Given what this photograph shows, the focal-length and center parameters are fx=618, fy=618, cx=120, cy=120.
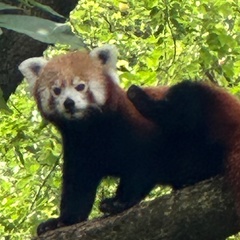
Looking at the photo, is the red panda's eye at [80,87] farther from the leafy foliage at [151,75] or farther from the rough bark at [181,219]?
the leafy foliage at [151,75]

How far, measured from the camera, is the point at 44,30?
41.4 inches

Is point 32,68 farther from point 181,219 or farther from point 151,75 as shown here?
point 181,219

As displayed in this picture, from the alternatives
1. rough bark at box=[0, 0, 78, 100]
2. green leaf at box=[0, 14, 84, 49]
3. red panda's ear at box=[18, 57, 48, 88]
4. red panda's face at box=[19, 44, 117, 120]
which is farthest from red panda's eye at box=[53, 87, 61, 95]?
green leaf at box=[0, 14, 84, 49]

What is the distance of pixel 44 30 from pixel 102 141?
2.03 meters

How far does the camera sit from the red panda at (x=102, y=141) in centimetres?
286

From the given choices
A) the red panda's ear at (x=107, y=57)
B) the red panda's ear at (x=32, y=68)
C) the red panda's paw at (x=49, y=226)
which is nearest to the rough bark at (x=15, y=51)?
the red panda's ear at (x=32, y=68)

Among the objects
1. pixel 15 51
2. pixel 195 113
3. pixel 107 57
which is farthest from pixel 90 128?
pixel 15 51

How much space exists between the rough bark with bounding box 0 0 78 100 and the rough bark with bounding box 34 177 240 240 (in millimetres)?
1355

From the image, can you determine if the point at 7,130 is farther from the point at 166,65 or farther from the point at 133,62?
the point at 133,62

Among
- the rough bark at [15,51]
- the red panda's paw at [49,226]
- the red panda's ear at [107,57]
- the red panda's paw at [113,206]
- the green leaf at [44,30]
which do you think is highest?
the green leaf at [44,30]

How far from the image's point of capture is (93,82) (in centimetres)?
310

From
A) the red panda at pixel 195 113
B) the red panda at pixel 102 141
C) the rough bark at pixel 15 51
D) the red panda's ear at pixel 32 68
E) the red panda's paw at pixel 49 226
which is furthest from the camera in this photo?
the rough bark at pixel 15 51

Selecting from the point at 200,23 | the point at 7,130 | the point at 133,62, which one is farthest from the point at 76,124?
the point at 133,62

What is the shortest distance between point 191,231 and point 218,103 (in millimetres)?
685
